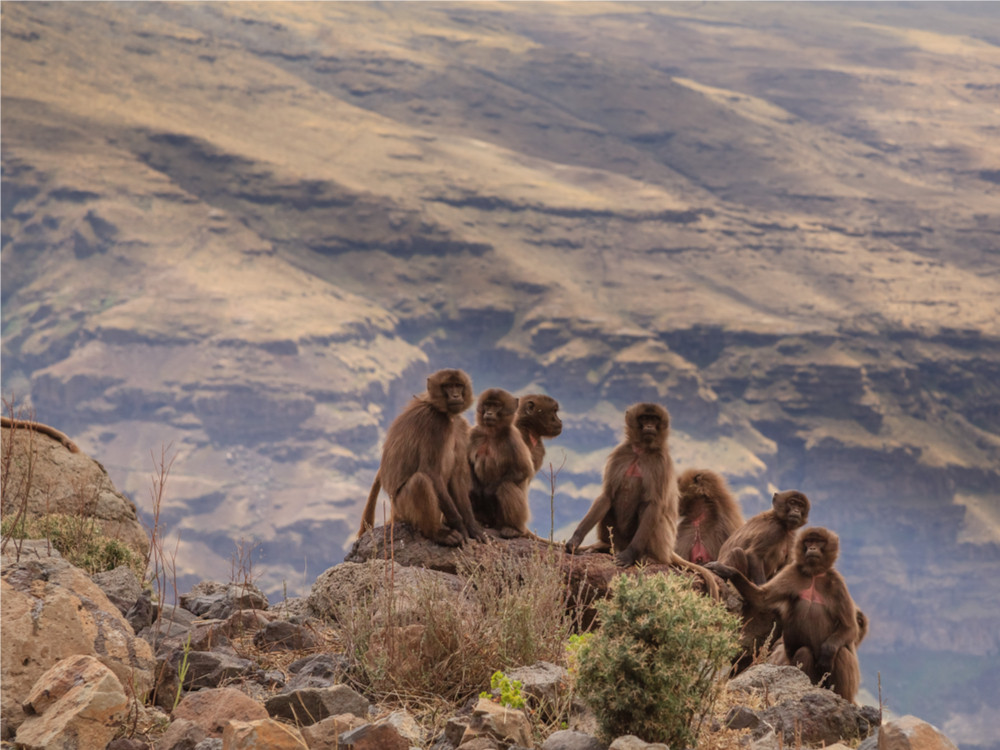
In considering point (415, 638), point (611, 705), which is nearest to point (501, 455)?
point (415, 638)

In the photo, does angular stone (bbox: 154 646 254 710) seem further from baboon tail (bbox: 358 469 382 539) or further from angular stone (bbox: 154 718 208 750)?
baboon tail (bbox: 358 469 382 539)

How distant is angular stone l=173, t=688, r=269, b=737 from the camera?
6348 millimetres

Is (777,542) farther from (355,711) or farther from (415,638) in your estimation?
(355,711)

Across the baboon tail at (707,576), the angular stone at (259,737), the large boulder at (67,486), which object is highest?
the angular stone at (259,737)

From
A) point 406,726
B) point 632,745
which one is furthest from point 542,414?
point 632,745

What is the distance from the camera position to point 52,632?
6410 millimetres

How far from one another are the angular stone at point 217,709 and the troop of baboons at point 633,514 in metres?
4.09

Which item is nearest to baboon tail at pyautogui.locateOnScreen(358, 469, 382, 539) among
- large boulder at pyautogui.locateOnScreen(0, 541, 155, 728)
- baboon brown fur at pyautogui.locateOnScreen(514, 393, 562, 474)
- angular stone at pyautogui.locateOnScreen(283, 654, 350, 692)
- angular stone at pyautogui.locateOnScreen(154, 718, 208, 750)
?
baboon brown fur at pyautogui.locateOnScreen(514, 393, 562, 474)

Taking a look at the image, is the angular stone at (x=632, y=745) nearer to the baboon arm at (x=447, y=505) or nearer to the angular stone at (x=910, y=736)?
the angular stone at (x=910, y=736)

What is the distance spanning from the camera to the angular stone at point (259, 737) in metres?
5.65

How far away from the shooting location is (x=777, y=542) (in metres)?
11.5

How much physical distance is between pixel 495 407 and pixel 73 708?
5.72m

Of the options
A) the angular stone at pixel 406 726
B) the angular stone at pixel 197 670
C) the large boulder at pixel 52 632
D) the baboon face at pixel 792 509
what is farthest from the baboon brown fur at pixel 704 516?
the large boulder at pixel 52 632

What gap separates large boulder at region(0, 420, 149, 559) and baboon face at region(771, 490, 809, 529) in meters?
6.39
